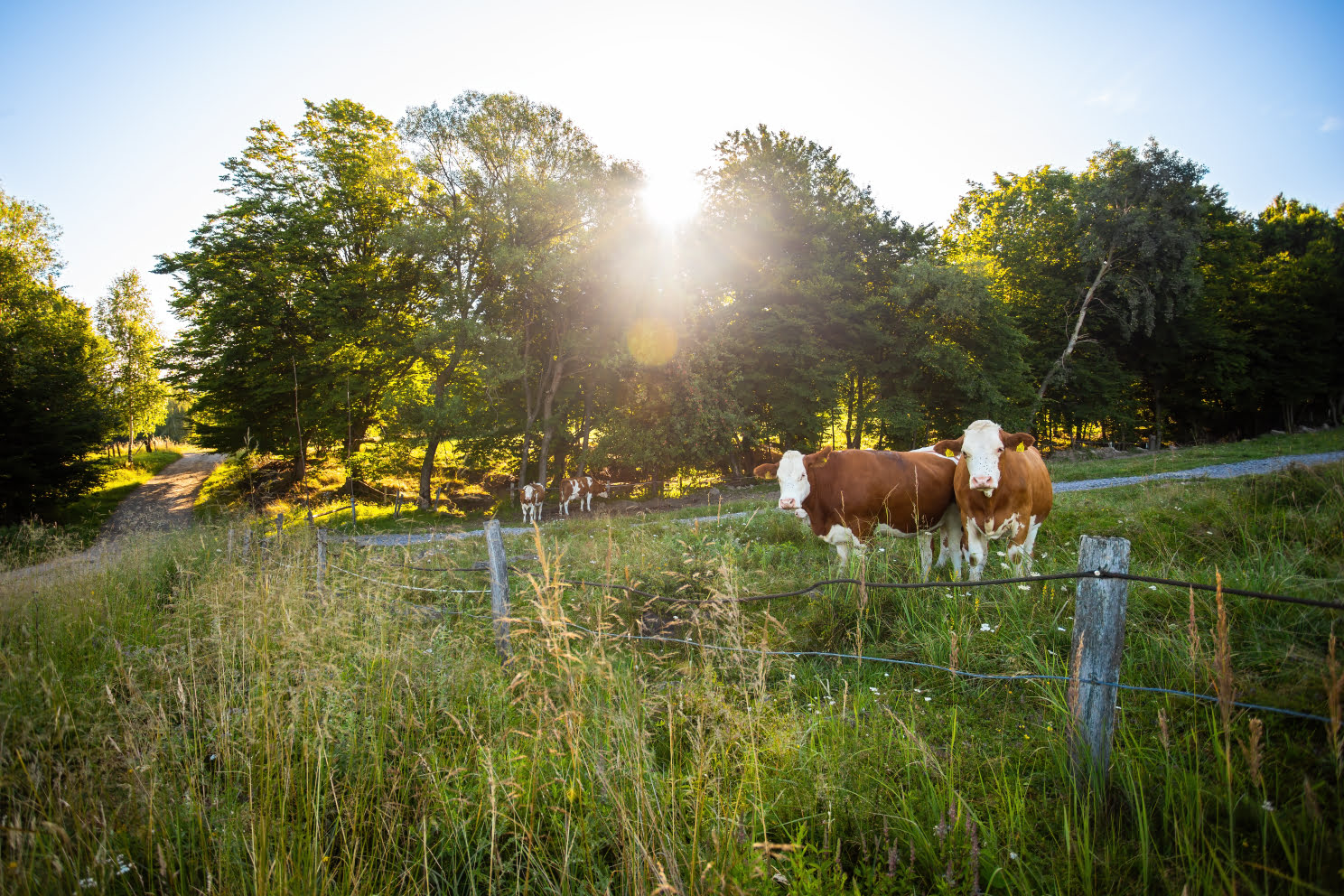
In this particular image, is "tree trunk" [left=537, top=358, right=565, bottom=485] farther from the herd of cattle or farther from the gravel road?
the gravel road

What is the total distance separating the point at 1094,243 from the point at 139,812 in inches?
1265

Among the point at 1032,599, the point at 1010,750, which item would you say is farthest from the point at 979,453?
the point at 1010,750

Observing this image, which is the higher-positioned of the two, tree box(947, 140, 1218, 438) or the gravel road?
tree box(947, 140, 1218, 438)

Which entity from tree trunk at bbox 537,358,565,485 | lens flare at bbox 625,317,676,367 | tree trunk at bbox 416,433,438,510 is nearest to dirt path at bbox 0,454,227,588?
tree trunk at bbox 416,433,438,510

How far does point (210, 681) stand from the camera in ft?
11.9

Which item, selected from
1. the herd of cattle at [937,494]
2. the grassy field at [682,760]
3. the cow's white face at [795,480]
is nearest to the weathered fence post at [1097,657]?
the grassy field at [682,760]

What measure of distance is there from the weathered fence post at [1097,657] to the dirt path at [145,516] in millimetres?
8799

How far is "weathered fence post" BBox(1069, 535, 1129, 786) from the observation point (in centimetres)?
226

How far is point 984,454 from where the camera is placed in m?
5.89

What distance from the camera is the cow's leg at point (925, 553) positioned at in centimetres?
556

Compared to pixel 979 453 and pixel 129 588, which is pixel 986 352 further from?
pixel 129 588

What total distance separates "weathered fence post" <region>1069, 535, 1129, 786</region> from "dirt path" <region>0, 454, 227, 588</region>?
880 centimetres

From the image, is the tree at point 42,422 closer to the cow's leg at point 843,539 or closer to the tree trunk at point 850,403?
the cow's leg at point 843,539

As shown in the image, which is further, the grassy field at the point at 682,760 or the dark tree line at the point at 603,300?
the dark tree line at the point at 603,300
